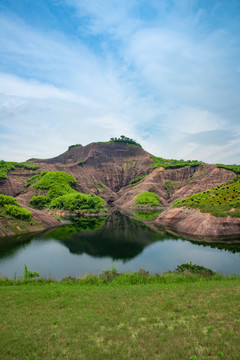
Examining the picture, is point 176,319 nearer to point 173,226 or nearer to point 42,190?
point 173,226

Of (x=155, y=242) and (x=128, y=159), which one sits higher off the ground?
(x=128, y=159)

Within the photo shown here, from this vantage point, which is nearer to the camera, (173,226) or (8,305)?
(8,305)

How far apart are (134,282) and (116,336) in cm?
1262

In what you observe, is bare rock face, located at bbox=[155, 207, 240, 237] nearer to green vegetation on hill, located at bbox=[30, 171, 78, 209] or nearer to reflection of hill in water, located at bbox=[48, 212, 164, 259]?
reflection of hill in water, located at bbox=[48, 212, 164, 259]

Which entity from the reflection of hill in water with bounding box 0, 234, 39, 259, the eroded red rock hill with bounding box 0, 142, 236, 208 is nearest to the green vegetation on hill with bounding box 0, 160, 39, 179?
the eroded red rock hill with bounding box 0, 142, 236, 208

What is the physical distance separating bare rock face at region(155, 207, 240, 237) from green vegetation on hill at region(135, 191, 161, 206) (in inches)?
2064


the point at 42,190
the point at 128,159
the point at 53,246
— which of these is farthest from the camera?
the point at 128,159

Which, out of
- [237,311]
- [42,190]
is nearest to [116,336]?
[237,311]

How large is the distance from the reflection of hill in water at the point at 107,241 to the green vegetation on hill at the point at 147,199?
54.4m

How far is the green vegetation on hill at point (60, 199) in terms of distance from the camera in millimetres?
93812

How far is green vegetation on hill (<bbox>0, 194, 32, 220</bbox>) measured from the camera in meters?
54.5

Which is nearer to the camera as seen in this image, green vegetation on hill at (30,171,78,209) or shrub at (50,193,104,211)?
shrub at (50,193,104,211)

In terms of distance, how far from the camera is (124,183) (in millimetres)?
172500

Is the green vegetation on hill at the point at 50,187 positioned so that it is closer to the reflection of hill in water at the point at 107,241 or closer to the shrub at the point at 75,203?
the shrub at the point at 75,203
